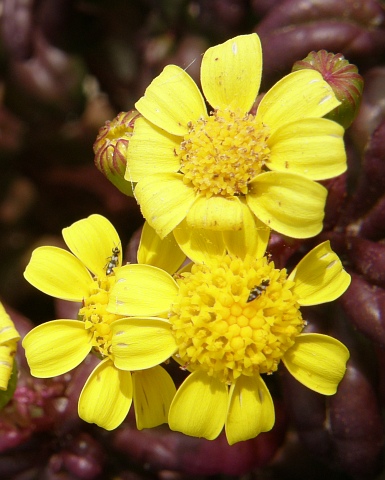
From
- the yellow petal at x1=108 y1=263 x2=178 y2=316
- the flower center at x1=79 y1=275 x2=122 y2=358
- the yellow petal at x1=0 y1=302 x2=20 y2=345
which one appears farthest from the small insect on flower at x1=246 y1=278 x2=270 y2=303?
the yellow petal at x1=0 y1=302 x2=20 y2=345

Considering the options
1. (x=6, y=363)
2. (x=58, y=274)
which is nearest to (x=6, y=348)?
(x=6, y=363)

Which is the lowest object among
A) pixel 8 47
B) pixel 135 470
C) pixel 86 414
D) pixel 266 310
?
pixel 135 470

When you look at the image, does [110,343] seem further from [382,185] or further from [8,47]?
[8,47]

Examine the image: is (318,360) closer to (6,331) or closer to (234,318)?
(234,318)

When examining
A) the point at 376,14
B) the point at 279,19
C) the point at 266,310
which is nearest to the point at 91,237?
the point at 266,310

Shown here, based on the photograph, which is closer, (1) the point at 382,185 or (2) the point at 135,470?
(1) the point at 382,185

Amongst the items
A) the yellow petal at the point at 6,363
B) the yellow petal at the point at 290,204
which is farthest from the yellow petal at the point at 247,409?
the yellow petal at the point at 6,363
